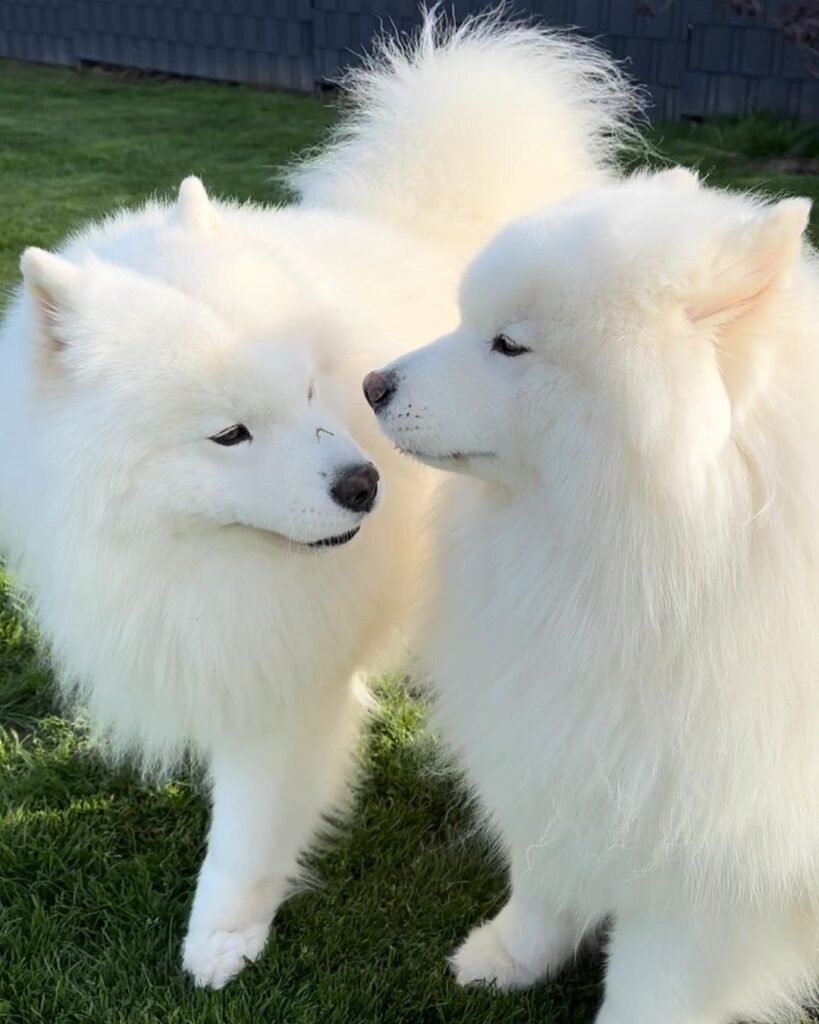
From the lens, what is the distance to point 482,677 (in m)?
1.85

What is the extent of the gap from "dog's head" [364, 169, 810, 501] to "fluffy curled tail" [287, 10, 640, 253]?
3.42ft

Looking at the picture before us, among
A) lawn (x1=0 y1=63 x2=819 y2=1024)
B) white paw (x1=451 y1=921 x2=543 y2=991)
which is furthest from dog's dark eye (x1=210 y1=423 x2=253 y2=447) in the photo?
white paw (x1=451 y1=921 x2=543 y2=991)

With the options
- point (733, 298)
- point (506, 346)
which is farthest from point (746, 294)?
point (506, 346)

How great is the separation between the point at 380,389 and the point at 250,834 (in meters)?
1.10

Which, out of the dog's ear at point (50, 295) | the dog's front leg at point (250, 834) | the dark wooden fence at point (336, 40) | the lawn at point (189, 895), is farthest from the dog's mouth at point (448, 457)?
the dark wooden fence at point (336, 40)

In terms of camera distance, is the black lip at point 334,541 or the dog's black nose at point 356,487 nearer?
the dog's black nose at point 356,487

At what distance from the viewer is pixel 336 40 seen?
10852 mm

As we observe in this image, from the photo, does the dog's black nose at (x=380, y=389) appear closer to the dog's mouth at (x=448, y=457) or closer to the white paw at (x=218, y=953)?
the dog's mouth at (x=448, y=457)

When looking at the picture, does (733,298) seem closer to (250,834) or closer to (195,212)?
(195,212)

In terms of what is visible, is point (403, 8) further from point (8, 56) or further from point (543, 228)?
point (543, 228)

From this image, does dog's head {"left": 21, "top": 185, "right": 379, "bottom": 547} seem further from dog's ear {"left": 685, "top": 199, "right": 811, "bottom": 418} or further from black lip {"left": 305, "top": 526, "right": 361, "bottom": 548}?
dog's ear {"left": 685, "top": 199, "right": 811, "bottom": 418}

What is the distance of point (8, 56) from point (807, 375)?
557 inches

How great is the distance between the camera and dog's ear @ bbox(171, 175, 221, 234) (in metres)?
2.07

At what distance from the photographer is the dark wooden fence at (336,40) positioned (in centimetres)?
853
